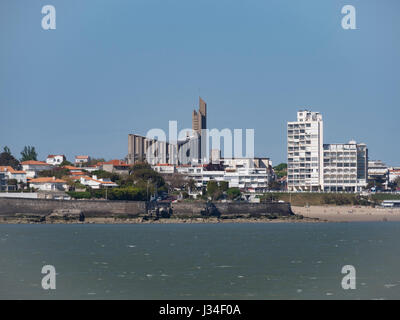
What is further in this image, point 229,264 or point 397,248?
point 397,248

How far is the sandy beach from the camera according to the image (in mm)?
154875

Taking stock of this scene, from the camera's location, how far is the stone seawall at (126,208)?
12281 cm

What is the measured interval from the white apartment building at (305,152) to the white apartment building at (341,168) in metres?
1.67

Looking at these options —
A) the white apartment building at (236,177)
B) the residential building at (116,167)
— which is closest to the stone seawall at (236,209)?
the white apartment building at (236,177)

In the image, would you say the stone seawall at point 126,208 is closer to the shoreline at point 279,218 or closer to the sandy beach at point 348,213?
the shoreline at point 279,218

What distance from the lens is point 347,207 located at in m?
162

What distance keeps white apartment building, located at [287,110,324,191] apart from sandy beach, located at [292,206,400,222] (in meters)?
24.8

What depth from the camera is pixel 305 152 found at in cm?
18525

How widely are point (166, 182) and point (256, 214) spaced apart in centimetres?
3201

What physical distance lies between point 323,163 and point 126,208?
68180 millimetres

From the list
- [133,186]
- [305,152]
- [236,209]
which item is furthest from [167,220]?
[305,152]
